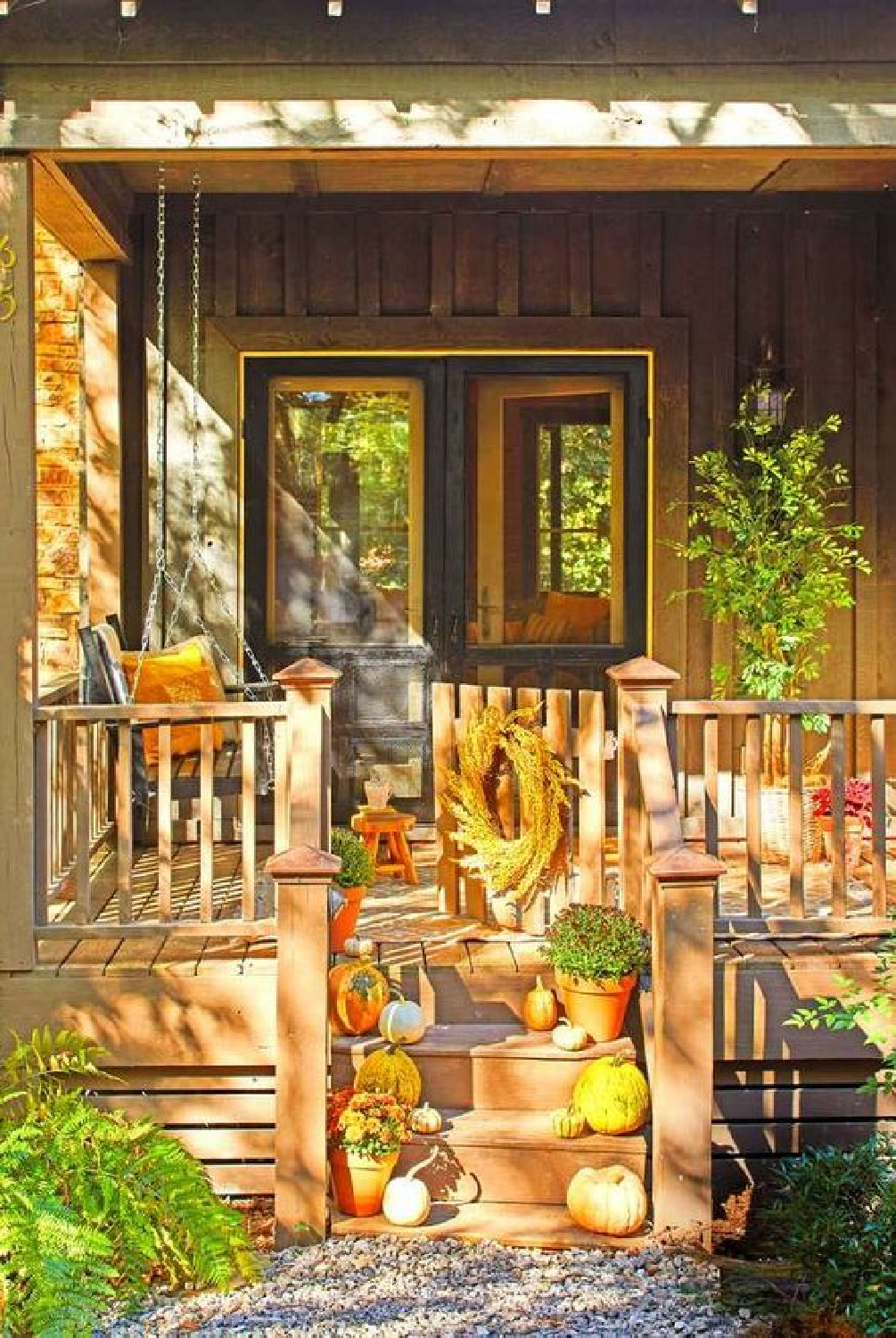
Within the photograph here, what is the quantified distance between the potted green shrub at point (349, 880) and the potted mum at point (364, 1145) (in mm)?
796

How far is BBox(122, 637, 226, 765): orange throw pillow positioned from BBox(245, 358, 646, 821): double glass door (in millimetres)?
731

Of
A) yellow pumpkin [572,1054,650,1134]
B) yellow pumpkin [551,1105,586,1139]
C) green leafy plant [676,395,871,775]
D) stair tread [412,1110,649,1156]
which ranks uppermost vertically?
green leafy plant [676,395,871,775]

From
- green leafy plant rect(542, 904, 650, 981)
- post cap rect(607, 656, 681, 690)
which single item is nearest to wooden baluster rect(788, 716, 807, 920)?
post cap rect(607, 656, 681, 690)

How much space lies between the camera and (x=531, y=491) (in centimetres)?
816

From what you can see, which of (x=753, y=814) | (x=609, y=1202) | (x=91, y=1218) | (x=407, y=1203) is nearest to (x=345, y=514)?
(x=753, y=814)

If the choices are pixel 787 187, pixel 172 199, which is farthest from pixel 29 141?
pixel 787 187

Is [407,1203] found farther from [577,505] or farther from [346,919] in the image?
[577,505]

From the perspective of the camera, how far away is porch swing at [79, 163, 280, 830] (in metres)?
6.55

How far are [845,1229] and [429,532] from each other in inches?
160

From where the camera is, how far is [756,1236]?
538 cm

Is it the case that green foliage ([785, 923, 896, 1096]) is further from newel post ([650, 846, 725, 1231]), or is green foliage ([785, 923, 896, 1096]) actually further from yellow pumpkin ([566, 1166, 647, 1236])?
yellow pumpkin ([566, 1166, 647, 1236])

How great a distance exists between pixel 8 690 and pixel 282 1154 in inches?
64.3

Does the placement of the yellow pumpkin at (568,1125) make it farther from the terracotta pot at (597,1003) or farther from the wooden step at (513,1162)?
the terracotta pot at (597,1003)

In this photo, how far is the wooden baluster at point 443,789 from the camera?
6.35 m
